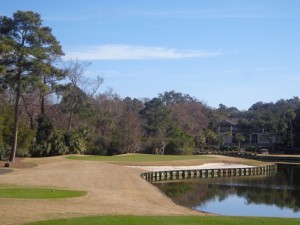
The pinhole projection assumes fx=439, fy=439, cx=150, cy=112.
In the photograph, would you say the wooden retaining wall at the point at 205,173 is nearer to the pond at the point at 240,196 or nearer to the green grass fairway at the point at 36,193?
the pond at the point at 240,196

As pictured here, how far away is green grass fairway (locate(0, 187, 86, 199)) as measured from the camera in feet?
66.7

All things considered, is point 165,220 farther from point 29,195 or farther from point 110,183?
point 110,183

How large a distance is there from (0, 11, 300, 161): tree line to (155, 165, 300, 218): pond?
51.6 ft

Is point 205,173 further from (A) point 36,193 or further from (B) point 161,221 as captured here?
(B) point 161,221

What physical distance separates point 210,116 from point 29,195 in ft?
305

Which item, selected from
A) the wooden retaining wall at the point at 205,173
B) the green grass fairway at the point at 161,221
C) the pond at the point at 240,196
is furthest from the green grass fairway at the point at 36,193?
the wooden retaining wall at the point at 205,173

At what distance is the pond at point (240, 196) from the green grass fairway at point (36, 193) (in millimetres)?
8684

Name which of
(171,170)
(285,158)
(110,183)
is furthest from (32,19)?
(285,158)

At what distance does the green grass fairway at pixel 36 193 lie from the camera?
20345mm

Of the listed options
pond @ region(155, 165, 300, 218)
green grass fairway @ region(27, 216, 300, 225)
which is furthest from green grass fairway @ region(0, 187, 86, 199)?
pond @ region(155, 165, 300, 218)

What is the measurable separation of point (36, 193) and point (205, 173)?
3105 cm

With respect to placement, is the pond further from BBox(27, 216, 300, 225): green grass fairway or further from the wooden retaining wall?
BBox(27, 216, 300, 225): green grass fairway

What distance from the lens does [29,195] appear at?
20672 mm

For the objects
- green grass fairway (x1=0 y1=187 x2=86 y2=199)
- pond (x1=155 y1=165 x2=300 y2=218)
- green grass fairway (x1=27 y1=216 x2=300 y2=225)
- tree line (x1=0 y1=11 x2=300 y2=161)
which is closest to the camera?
green grass fairway (x1=27 y1=216 x2=300 y2=225)
